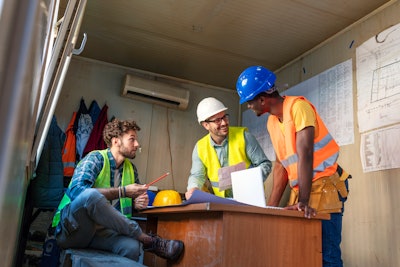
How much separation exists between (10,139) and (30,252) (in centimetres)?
347

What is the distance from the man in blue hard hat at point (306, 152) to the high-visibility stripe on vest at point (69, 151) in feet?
7.24

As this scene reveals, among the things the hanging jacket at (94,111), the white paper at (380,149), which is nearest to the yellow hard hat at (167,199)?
the white paper at (380,149)

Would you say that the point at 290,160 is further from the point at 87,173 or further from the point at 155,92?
the point at 155,92

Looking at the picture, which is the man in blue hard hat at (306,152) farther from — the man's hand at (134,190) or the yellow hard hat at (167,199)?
the man's hand at (134,190)

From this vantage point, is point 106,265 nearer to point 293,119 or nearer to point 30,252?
point 293,119

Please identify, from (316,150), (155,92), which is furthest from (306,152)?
(155,92)

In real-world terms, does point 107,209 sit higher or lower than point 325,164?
lower

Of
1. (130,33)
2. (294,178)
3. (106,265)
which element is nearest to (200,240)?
(106,265)

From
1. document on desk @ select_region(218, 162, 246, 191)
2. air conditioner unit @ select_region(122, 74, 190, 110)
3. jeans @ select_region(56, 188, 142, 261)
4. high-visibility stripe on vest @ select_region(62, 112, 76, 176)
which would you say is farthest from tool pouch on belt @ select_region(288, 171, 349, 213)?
air conditioner unit @ select_region(122, 74, 190, 110)

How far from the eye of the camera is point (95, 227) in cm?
202

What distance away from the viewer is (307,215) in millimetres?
1411

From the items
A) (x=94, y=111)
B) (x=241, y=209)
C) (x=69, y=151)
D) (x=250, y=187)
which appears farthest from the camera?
(x=94, y=111)

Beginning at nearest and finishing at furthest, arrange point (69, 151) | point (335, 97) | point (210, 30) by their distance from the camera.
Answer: point (335, 97) < point (210, 30) < point (69, 151)

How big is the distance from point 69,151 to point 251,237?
2813 millimetres
